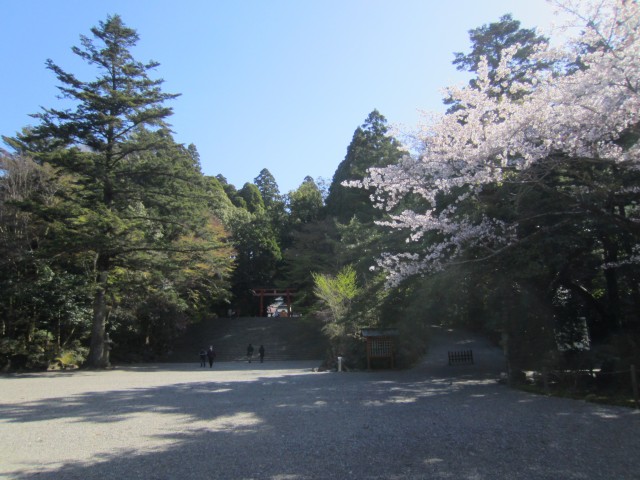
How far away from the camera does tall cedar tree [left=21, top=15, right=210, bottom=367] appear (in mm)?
18844

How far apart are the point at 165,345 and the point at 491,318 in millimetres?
23340

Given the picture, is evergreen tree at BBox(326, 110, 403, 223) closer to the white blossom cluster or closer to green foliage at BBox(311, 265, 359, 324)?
green foliage at BBox(311, 265, 359, 324)

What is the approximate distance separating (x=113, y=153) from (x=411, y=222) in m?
16.8

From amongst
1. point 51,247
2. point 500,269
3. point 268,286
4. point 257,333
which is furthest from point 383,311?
point 268,286

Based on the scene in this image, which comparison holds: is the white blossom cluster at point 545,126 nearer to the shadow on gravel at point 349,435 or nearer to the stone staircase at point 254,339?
the shadow on gravel at point 349,435

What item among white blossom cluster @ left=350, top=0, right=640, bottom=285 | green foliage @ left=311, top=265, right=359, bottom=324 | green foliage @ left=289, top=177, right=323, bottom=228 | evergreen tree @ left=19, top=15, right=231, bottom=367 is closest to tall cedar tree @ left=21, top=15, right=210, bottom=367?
evergreen tree @ left=19, top=15, right=231, bottom=367

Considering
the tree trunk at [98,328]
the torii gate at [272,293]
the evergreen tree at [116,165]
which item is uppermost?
the evergreen tree at [116,165]

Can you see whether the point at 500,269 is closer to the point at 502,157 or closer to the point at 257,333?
the point at 502,157

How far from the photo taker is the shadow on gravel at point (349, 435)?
4910 millimetres

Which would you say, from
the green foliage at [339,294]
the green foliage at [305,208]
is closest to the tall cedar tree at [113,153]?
the green foliage at [339,294]

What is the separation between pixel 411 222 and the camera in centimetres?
832

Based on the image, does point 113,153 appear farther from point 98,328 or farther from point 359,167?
point 359,167

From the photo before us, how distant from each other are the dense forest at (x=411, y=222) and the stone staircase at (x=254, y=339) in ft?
6.73

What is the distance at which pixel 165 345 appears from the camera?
29047 millimetres
